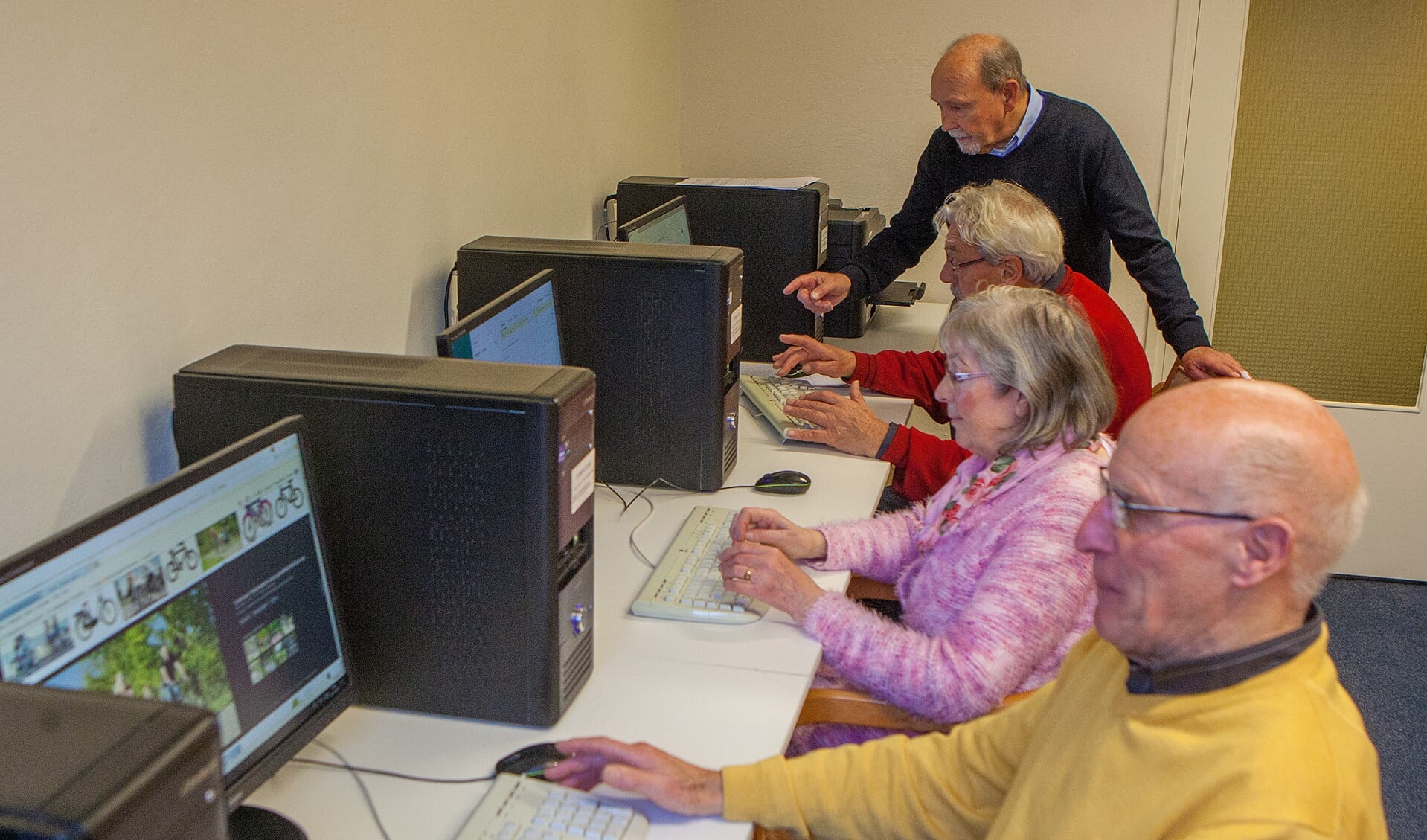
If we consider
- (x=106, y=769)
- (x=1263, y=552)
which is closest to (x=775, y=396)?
(x=1263, y=552)

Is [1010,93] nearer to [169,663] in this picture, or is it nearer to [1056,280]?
[1056,280]

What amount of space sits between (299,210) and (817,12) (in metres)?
2.31

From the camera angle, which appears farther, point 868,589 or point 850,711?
point 868,589

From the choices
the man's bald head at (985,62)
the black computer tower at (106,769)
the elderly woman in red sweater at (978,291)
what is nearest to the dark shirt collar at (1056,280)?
the elderly woman in red sweater at (978,291)

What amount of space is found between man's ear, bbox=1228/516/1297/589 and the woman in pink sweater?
0.51 m

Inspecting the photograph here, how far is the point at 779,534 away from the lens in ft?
6.09

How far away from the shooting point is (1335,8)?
10.7ft

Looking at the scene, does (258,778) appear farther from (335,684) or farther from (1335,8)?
(1335,8)

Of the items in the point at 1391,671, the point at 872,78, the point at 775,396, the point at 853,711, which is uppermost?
the point at 872,78

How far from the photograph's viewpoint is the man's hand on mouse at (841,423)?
234 cm

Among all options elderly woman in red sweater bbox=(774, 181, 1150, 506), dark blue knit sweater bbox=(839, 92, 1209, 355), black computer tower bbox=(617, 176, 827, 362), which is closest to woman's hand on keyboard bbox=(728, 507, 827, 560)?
elderly woman in red sweater bbox=(774, 181, 1150, 506)

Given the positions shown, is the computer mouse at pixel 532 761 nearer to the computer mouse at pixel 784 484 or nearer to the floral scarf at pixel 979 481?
the floral scarf at pixel 979 481

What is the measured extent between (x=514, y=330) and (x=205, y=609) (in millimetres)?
812

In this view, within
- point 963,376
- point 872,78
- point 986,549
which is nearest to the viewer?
point 986,549
